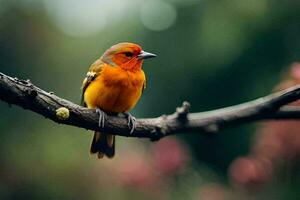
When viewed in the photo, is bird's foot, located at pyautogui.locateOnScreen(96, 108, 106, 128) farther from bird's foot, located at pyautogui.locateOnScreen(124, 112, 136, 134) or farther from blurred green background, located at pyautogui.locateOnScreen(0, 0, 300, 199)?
blurred green background, located at pyautogui.locateOnScreen(0, 0, 300, 199)

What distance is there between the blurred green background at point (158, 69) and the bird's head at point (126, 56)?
1696 millimetres

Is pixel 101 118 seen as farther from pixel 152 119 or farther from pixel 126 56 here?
pixel 126 56

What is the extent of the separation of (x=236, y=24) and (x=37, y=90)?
21.9ft

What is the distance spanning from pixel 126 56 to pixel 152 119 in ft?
2.30

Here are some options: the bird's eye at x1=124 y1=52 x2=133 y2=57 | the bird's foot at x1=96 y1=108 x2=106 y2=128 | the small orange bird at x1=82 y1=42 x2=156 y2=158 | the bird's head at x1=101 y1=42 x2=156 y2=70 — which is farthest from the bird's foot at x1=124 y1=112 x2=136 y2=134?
the bird's eye at x1=124 y1=52 x2=133 y2=57

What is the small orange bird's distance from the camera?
4488 millimetres

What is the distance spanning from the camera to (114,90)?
14.8ft

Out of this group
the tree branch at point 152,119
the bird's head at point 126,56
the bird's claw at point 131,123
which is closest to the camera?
the tree branch at point 152,119

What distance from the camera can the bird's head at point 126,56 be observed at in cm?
476

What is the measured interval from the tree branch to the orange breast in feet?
0.75

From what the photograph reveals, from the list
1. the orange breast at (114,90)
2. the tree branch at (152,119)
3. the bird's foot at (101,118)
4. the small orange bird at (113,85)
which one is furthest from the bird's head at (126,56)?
the bird's foot at (101,118)

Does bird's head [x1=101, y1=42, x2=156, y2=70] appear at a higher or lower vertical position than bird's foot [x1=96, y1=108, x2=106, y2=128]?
higher

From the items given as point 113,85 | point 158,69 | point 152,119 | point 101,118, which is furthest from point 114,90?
point 158,69

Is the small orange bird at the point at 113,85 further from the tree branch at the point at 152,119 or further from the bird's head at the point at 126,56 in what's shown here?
the tree branch at the point at 152,119
